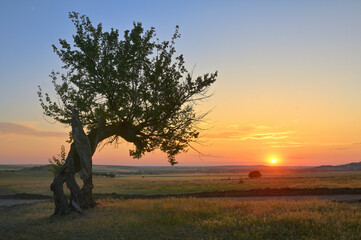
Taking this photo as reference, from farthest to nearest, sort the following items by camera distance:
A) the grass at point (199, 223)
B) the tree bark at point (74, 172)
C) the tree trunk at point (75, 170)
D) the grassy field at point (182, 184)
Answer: the grassy field at point (182, 184), the tree trunk at point (75, 170), the tree bark at point (74, 172), the grass at point (199, 223)

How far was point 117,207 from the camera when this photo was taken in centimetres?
2081

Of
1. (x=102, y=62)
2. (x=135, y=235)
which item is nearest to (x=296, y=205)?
(x=135, y=235)

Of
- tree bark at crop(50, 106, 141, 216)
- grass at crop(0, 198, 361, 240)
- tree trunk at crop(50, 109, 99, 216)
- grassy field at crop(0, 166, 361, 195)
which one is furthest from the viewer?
grassy field at crop(0, 166, 361, 195)

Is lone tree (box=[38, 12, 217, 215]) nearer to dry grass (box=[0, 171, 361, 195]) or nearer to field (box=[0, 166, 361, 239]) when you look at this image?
field (box=[0, 166, 361, 239])

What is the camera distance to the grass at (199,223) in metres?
13.2

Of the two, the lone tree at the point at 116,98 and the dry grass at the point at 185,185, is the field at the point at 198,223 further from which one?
the dry grass at the point at 185,185

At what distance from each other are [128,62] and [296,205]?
13451mm

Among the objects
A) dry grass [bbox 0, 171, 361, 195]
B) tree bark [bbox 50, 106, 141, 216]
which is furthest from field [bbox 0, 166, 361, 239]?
dry grass [bbox 0, 171, 361, 195]

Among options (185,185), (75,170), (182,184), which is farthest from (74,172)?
(182,184)

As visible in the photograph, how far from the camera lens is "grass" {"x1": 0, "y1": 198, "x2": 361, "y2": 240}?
43.5ft

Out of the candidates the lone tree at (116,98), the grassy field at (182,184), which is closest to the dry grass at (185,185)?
the grassy field at (182,184)

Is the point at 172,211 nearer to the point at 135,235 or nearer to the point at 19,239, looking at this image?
the point at 135,235

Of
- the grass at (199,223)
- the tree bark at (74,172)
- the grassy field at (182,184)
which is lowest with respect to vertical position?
the grassy field at (182,184)

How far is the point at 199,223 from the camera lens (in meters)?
15.0
